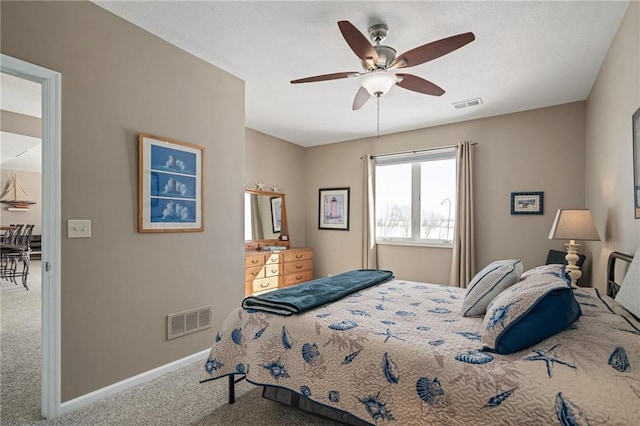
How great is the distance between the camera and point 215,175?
3.04 m

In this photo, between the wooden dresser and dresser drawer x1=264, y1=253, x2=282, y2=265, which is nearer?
the wooden dresser

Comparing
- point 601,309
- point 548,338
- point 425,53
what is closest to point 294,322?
point 548,338

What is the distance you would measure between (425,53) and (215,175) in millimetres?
2010

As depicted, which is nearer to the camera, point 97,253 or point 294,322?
point 294,322

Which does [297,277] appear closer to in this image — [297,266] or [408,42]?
[297,266]

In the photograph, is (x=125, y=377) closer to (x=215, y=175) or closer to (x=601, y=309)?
(x=215, y=175)

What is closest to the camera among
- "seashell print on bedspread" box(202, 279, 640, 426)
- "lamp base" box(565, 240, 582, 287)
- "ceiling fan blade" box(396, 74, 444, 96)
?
"seashell print on bedspread" box(202, 279, 640, 426)

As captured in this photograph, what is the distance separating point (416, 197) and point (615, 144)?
257cm

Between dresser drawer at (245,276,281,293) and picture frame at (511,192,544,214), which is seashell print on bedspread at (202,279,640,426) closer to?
picture frame at (511,192,544,214)

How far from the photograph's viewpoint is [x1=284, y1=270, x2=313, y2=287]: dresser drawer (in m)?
5.01

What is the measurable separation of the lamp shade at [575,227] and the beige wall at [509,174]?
101 cm

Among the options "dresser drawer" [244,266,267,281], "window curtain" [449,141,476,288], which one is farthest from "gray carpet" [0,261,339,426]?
"window curtain" [449,141,476,288]

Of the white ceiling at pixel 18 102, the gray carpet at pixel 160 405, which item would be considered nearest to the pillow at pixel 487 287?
the gray carpet at pixel 160 405

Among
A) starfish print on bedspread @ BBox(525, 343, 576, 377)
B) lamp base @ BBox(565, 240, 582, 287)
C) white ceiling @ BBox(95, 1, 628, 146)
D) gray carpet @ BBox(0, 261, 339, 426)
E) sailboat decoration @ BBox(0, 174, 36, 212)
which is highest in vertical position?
white ceiling @ BBox(95, 1, 628, 146)
